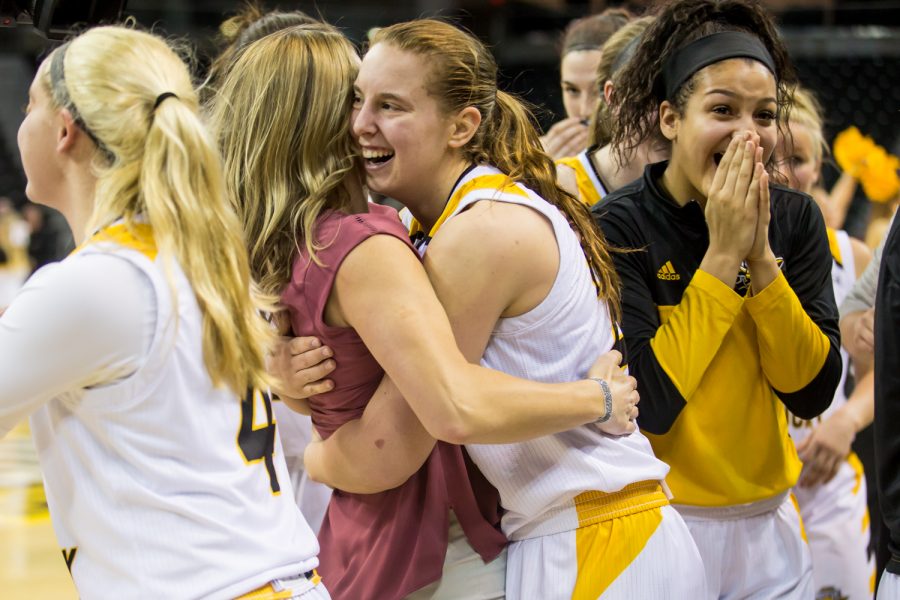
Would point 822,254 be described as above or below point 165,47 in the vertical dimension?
below

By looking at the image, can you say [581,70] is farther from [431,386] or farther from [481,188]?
[431,386]

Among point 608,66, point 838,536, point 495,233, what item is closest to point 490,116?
point 495,233

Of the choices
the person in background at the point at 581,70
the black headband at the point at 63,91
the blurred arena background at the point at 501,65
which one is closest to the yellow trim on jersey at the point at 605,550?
the black headband at the point at 63,91

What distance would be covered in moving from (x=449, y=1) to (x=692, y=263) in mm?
8607

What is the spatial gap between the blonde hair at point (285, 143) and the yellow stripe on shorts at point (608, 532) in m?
0.73

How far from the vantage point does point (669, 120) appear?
2631mm

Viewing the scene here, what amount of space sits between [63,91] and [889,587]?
1.77 meters

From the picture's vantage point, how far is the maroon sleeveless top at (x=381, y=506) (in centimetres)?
210

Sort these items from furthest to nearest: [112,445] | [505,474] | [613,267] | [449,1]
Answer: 1. [449,1]
2. [613,267]
3. [505,474]
4. [112,445]

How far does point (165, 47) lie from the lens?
6.45ft

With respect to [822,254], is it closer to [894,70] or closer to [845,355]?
[845,355]

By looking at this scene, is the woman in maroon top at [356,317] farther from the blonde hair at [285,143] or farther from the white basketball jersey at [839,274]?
the white basketball jersey at [839,274]

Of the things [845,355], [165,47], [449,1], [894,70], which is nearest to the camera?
[165,47]

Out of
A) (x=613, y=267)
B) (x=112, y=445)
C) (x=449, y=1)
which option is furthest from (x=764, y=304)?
(x=449, y=1)
